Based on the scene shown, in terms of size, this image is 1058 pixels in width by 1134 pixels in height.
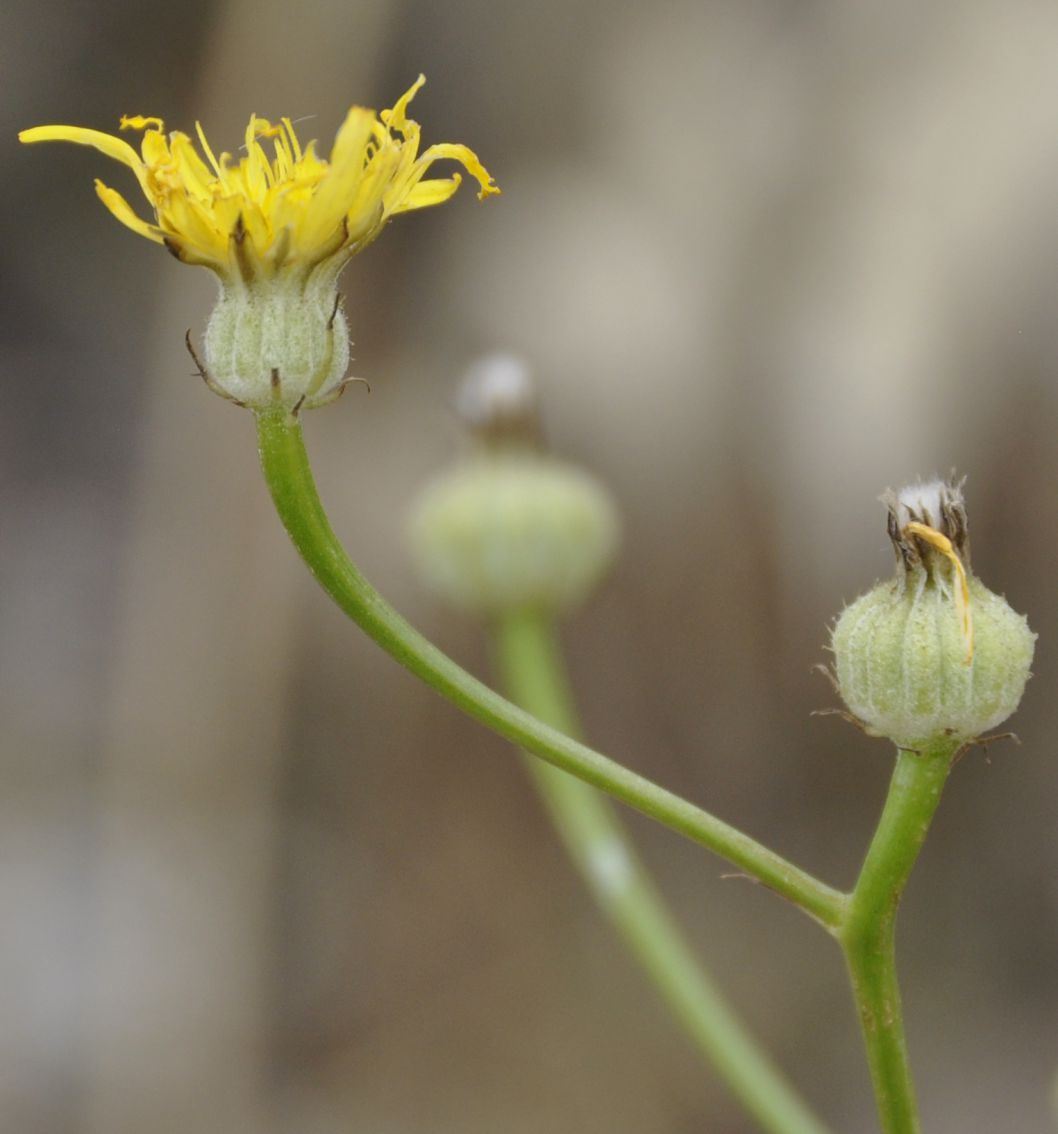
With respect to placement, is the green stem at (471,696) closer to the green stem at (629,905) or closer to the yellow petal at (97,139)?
the yellow petal at (97,139)

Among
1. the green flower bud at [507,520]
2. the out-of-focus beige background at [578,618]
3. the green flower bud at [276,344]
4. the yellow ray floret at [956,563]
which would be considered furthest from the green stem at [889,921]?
the out-of-focus beige background at [578,618]

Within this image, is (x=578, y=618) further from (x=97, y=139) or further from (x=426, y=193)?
(x=97, y=139)

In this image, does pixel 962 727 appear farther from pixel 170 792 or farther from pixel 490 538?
pixel 170 792

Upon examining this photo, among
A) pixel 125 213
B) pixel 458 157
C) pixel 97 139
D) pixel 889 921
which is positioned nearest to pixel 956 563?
pixel 889 921

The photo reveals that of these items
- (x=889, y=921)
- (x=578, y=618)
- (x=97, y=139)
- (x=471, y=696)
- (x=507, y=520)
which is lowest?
(x=578, y=618)

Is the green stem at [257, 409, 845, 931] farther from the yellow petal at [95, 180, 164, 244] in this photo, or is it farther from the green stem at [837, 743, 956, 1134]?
the yellow petal at [95, 180, 164, 244]

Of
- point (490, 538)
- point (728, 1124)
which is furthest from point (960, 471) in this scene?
point (728, 1124)
